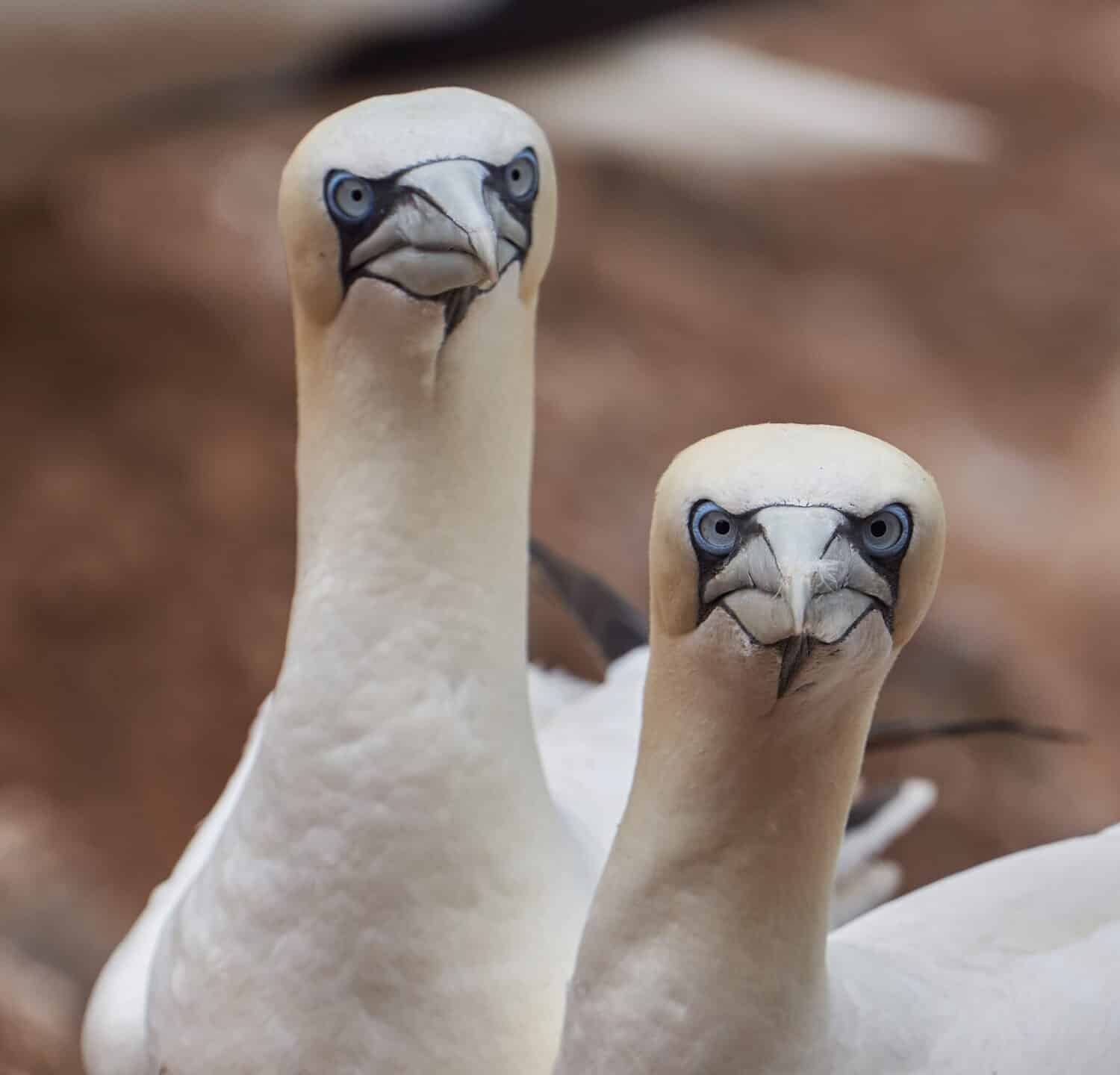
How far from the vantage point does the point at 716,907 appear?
1893 millimetres

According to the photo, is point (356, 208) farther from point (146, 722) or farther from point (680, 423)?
point (680, 423)

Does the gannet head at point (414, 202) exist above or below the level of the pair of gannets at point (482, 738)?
above

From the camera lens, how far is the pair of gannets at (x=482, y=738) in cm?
174

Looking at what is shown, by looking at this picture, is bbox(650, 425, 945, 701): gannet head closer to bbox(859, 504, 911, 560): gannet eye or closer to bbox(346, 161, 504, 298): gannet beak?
bbox(859, 504, 911, 560): gannet eye

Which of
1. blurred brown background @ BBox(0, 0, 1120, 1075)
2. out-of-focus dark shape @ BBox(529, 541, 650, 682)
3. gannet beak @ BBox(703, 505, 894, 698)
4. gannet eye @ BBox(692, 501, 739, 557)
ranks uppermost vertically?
blurred brown background @ BBox(0, 0, 1120, 1075)

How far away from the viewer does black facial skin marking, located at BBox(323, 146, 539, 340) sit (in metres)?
1.97

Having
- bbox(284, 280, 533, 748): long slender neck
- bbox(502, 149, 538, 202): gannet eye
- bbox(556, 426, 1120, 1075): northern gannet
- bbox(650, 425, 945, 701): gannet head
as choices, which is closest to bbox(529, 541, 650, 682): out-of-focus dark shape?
bbox(284, 280, 533, 748): long slender neck

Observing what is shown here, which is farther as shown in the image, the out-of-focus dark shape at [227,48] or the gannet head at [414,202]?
the out-of-focus dark shape at [227,48]

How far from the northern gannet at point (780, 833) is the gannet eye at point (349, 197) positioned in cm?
48

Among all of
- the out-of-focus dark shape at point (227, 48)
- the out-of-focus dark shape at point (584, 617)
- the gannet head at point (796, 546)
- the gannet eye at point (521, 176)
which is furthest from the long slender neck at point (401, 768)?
the out-of-focus dark shape at point (227, 48)

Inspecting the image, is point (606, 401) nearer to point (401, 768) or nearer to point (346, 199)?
point (401, 768)

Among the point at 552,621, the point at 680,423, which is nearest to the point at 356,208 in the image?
the point at 552,621

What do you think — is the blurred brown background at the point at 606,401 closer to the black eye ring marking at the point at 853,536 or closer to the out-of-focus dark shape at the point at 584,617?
the out-of-focus dark shape at the point at 584,617

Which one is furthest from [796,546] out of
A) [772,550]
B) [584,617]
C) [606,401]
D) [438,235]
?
[606,401]
